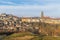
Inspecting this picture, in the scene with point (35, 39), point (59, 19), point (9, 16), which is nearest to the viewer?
point (35, 39)

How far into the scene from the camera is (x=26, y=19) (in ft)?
153

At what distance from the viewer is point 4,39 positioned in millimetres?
15539

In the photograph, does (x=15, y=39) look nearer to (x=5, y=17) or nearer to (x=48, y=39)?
(x=48, y=39)

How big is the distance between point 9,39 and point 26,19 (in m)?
31.2

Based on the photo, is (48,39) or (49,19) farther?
(49,19)

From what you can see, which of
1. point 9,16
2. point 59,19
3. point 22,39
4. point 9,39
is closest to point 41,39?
point 22,39

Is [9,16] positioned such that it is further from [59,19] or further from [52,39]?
[52,39]

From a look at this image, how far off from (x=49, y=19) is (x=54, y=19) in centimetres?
168

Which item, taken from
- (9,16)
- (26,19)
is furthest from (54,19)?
(9,16)

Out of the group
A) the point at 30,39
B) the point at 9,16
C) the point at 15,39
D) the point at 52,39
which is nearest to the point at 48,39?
the point at 52,39

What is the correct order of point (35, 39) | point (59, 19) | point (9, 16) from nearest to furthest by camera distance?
point (35, 39) < point (9, 16) < point (59, 19)

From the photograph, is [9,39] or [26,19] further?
[26,19]

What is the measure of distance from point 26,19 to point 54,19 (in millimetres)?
7112

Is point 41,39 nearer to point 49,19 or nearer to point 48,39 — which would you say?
point 48,39
